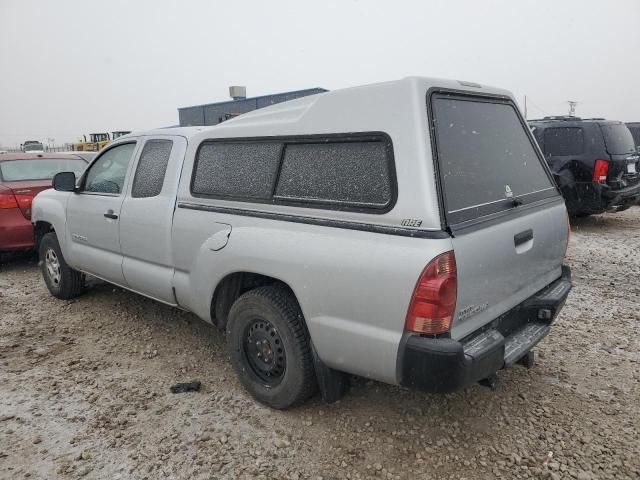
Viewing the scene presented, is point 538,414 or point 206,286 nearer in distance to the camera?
point 538,414

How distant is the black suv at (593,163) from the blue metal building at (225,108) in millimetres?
8987

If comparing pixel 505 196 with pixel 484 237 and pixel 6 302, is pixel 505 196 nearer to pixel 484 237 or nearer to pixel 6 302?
pixel 484 237

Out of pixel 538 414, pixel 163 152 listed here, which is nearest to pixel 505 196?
pixel 538 414

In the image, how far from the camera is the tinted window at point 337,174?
248 centimetres

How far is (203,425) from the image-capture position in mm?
2943

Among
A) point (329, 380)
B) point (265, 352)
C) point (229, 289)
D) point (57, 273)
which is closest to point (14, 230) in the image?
point (57, 273)

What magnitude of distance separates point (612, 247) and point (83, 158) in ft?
27.7

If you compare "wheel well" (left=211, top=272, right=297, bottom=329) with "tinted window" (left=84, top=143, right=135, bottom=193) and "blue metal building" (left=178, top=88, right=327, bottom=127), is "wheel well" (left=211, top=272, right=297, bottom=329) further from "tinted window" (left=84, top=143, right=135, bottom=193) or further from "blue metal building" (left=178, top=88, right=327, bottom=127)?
"blue metal building" (left=178, top=88, right=327, bottom=127)

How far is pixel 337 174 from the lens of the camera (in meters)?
2.67

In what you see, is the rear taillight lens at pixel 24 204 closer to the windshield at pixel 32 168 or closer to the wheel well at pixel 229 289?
the windshield at pixel 32 168

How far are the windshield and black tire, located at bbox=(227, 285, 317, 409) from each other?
5.21 meters

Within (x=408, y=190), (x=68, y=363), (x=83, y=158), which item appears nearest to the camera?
(x=408, y=190)

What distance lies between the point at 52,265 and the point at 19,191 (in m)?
1.61

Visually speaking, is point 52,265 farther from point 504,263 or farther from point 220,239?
point 504,263
